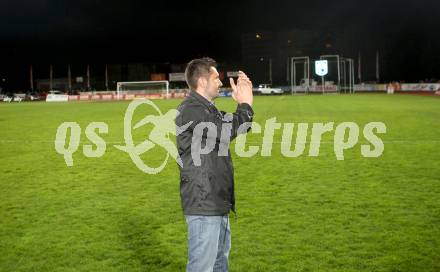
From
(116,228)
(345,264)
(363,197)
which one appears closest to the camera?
(345,264)

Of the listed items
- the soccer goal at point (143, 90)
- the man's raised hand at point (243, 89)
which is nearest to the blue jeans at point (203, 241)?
the man's raised hand at point (243, 89)

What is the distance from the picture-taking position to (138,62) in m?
102

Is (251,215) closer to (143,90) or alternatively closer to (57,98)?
(143,90)

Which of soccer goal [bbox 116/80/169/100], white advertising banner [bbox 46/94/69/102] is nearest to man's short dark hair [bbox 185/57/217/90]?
soccer goal [bbox 116/80/169/100]

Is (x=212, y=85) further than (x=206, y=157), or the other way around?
(x=212, y=85)

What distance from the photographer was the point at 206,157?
346cm

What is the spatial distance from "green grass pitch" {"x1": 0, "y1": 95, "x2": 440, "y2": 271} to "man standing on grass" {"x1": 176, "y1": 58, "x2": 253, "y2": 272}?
1987 mm

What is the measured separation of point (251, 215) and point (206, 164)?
4.03 meters

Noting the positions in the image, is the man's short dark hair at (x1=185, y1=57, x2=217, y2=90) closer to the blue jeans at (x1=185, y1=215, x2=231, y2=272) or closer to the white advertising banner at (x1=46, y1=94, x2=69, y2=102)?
the blue jeans at (x1=185, y1=215, x2=231, y2=272)

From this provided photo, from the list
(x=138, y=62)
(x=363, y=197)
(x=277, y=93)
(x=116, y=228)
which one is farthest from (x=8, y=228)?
(x=138, y=62)

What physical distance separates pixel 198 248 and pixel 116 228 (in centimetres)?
357

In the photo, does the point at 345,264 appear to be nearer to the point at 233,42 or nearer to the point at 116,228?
the point at 116,228

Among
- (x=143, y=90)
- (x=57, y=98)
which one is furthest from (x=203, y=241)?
(x=57, y=98)

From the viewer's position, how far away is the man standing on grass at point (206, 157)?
3453 millimetres
